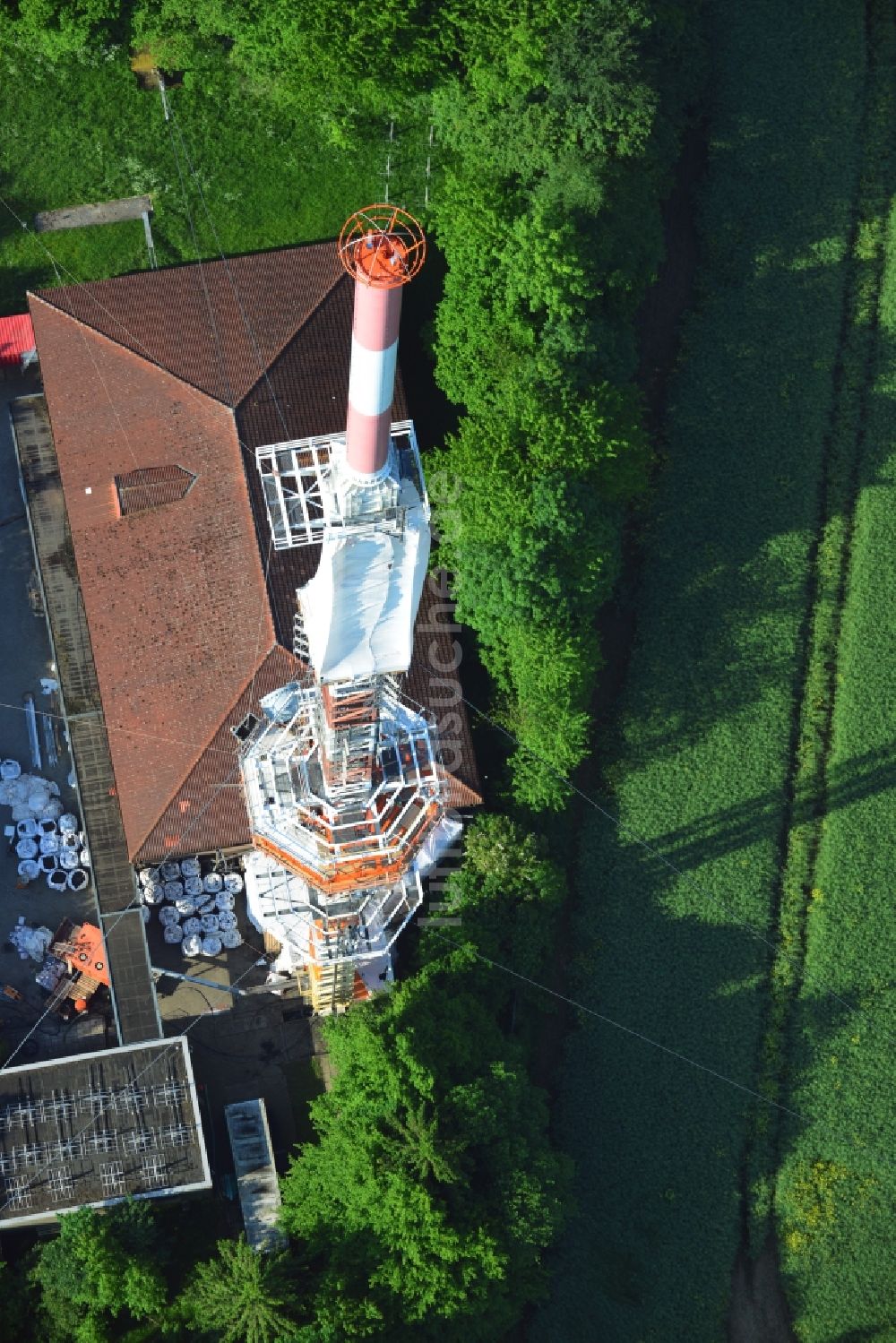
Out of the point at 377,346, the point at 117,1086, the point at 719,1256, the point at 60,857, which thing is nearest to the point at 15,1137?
the point at 117,1086

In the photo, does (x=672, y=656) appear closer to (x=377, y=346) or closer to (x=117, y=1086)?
(x=117, y=1086)

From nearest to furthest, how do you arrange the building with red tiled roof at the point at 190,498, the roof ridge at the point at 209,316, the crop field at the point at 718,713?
1. the building with red tiled roof at the point at 190,498
2. the roof ridge at the point at 209,316
3. the crop field at the point at 718,713

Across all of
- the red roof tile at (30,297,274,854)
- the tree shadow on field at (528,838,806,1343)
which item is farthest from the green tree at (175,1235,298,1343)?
the red roof tile at (30,297,274,854)

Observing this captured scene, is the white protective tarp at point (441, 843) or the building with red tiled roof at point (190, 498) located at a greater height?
the building with red tiled roof at point (190, 498)

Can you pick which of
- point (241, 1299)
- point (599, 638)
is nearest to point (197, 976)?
point (241, 1299)

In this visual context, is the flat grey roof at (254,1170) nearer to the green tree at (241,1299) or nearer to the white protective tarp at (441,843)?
the green tree at (241,1299)

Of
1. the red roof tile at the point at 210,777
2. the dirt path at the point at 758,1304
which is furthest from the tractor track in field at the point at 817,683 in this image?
the red roof tile at the point at 210,777
